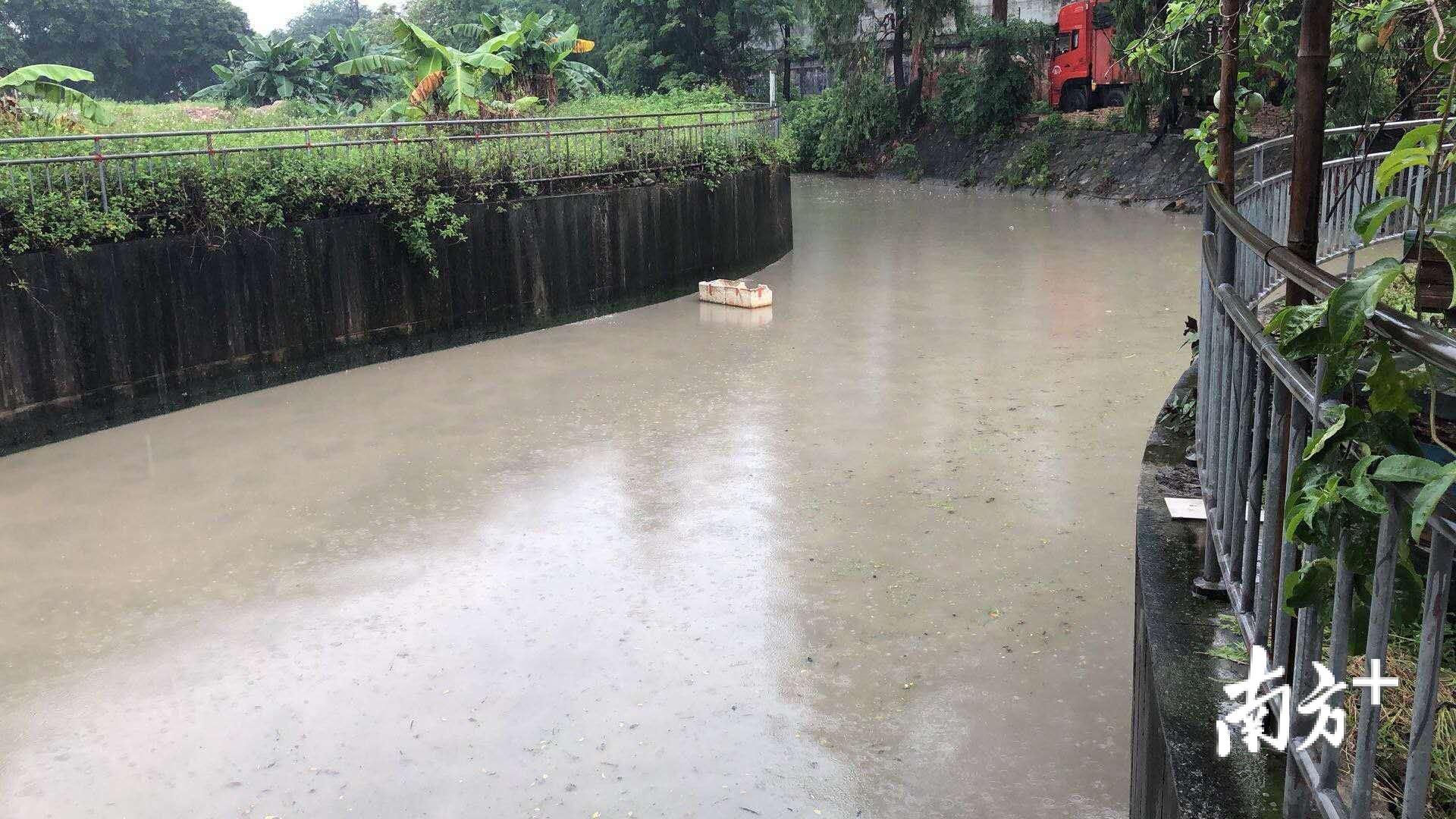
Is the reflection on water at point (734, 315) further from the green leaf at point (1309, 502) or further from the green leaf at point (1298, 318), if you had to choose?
the green leaf at point (1309, 502)

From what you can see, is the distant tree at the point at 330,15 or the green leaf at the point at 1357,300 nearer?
the green leaf at the point at 1357,300

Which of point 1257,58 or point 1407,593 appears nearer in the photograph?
point 1407,593

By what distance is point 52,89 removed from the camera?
43.1 feet

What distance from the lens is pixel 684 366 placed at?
11180 mm

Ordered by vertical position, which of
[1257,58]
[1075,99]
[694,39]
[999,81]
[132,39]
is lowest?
[1257,58]

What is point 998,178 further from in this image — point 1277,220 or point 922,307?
point 1277,220

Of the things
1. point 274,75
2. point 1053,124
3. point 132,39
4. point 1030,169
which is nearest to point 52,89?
point 274,75

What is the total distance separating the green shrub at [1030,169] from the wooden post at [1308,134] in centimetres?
Answer: 2354

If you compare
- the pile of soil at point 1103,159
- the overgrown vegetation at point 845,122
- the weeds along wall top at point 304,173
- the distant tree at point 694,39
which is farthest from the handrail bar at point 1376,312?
the distant tree at point 694,39

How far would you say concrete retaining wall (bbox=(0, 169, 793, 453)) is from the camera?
914 cm

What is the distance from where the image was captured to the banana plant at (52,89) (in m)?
12.5

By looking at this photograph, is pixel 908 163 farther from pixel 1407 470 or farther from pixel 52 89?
pixel 1407 470

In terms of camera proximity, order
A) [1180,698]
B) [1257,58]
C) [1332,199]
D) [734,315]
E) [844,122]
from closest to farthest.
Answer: [1180,698], [1257,58], [1332,199], [734,315], [844,122]

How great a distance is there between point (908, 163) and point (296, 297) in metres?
21.6
